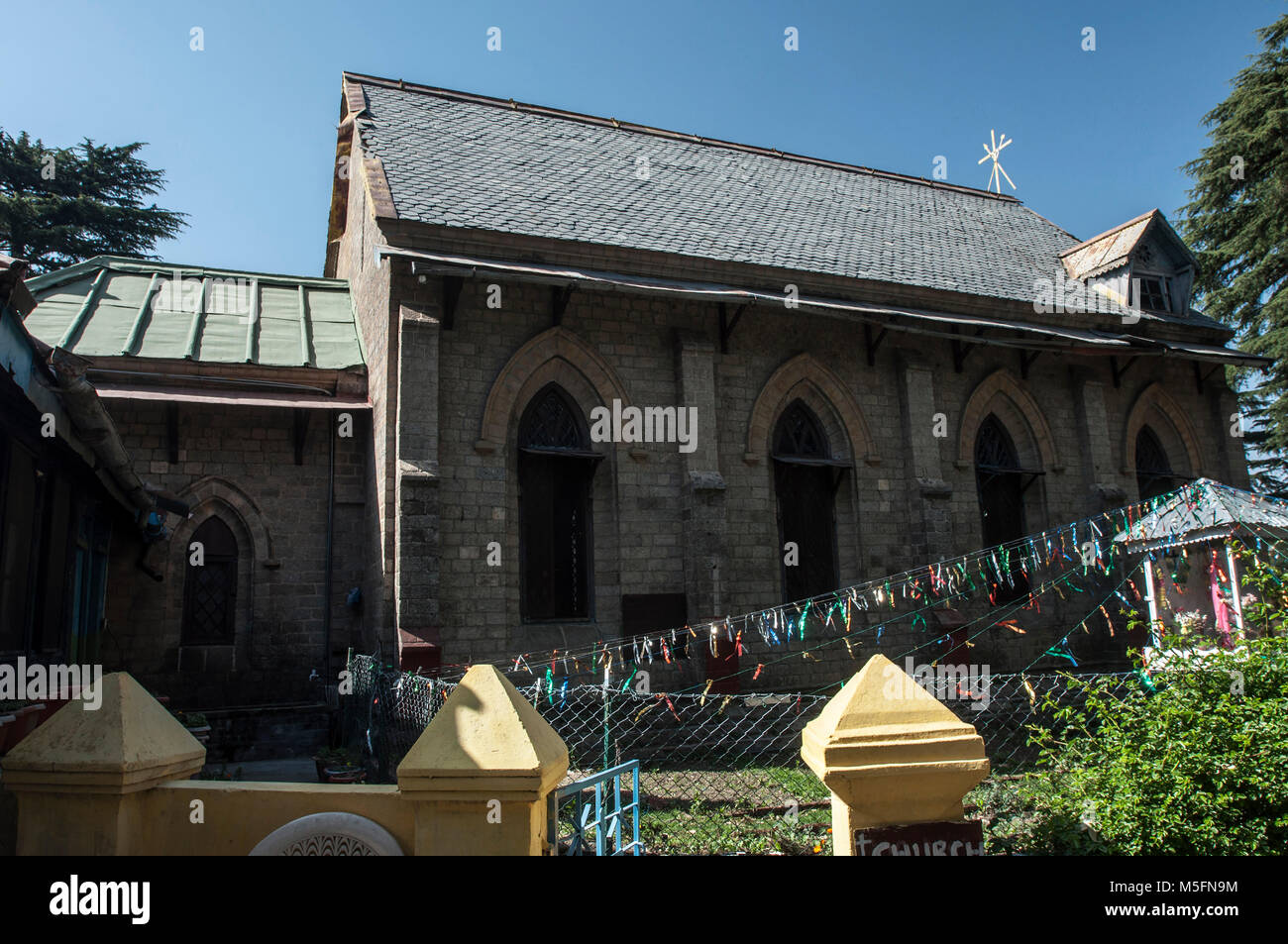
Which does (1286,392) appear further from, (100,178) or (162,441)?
(100,178)

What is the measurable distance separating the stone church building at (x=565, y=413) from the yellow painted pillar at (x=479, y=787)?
761 centimetres

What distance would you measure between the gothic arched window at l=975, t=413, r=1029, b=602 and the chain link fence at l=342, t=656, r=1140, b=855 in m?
2.57

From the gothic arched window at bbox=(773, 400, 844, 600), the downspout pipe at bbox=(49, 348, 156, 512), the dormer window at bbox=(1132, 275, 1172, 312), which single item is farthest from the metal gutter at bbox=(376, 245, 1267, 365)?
the downspout pipe at bbox=(49, 348, 156, 512)

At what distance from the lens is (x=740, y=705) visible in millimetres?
11805

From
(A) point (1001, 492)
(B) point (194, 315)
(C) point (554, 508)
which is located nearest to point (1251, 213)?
(A) point (1001, 492)

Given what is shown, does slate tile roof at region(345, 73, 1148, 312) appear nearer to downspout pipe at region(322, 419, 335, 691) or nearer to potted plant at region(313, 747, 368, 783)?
downspout pipe at region(322, 419, 335, 691)

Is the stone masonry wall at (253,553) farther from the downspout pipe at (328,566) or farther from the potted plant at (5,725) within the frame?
the potted plant at (5,725)

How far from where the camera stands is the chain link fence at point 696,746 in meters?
6.86

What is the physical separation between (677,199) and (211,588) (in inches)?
400

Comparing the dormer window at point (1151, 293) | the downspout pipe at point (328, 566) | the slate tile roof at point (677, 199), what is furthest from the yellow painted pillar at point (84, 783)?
the dormer window at point (1151, 293)

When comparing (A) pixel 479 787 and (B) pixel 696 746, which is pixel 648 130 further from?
(A) pixel 479 787
